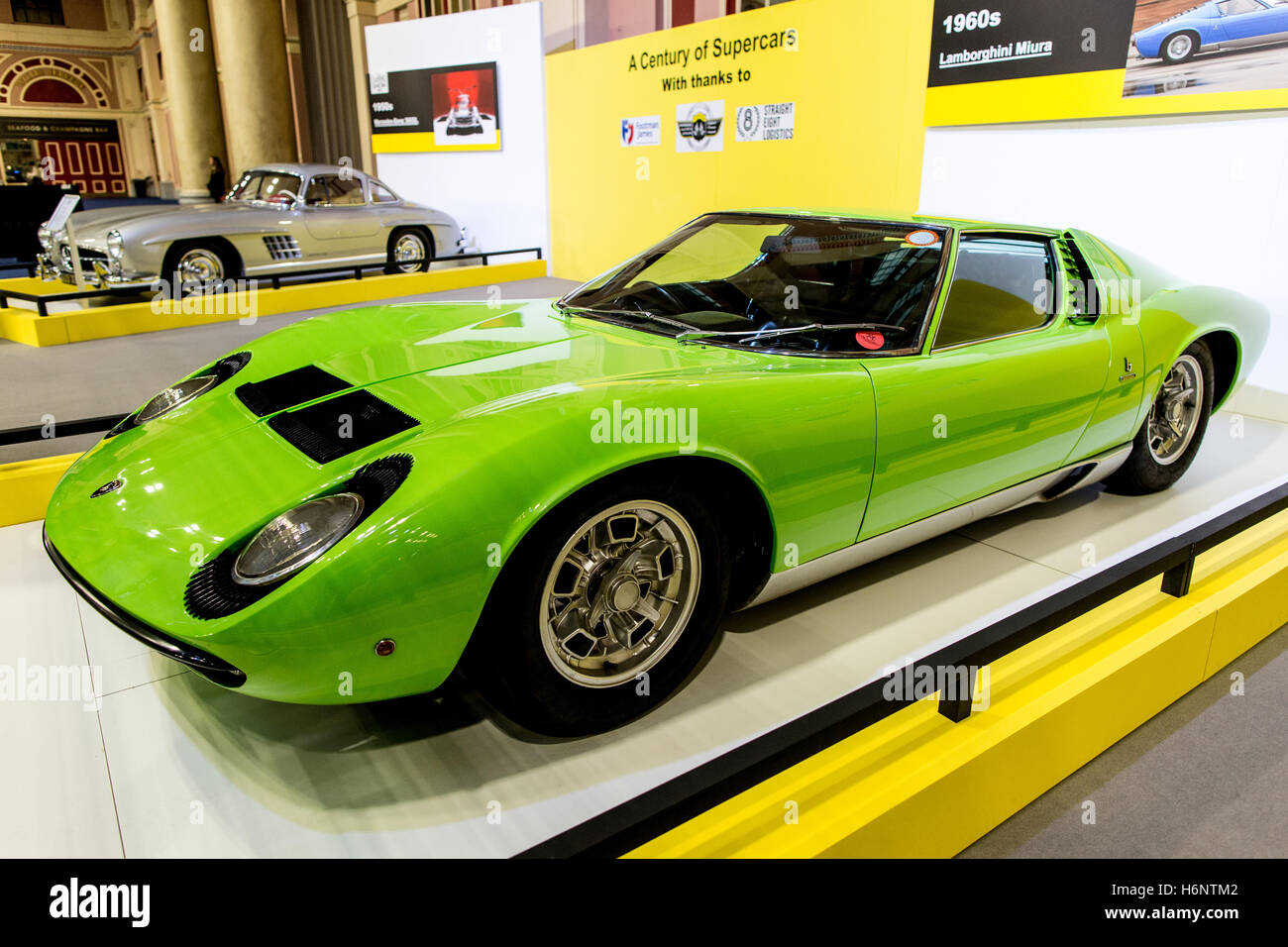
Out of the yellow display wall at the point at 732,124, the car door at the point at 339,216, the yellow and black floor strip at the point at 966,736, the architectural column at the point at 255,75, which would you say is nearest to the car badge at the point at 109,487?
the yellow and black floor strip at the point at 966,736

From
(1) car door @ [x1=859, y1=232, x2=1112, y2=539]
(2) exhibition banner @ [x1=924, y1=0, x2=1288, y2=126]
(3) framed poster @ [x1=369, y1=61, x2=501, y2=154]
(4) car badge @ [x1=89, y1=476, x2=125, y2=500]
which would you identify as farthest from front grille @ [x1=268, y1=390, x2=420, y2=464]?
(3) framed poster @ [x1=369, y1=61, x2=501, y2=154]

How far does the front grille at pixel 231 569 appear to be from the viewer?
1.52 m

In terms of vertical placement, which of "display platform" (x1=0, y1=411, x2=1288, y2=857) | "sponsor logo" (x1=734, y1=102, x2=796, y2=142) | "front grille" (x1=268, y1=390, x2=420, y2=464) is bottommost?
"display platform" (x1=0, y1=411, x2=1288, y2=857)

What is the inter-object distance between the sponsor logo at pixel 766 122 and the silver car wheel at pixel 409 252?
365 cm

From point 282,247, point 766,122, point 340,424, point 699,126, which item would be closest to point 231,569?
point 340,424

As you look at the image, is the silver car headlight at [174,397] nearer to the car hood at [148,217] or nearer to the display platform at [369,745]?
the display platform at [369,745]

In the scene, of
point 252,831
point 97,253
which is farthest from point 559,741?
point 97,253

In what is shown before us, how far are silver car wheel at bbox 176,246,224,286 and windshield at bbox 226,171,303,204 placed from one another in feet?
3.28

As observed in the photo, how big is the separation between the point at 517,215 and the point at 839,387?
8921 mm

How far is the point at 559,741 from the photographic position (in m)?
1.91

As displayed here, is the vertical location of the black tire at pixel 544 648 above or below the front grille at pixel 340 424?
below

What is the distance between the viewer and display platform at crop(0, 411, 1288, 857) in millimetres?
1679

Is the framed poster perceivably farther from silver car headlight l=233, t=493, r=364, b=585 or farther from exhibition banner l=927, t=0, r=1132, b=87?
silver car headlight l=233, t=493, r=364, b=585
